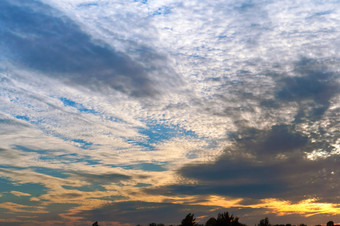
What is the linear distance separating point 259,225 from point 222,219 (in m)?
13.0

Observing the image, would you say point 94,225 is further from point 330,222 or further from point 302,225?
point 302,225

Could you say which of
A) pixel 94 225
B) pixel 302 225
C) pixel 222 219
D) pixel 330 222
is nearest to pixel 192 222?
pixel 222 219

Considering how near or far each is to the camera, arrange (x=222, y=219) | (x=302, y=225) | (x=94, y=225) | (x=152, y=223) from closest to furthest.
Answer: (x=222, y=219)
(x=94, y=225)
(x=152, y=223)
(x=302, y=225)

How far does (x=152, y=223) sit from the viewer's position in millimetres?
116062

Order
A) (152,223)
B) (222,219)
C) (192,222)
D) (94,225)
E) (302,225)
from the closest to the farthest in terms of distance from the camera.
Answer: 1. (222,219)
2. (192,222)
3. (94,225)
4. (152,223)
5. (302,225)

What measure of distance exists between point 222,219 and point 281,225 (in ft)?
316

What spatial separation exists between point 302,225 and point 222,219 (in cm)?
9203

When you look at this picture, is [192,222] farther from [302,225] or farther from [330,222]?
[302,225]

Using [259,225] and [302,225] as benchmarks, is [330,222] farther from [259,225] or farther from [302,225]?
[259,225]

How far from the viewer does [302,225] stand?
127125 mm

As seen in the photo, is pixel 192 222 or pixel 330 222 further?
pixel 330 222

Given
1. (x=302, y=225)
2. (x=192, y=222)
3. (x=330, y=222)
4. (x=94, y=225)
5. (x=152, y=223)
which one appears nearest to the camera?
(x=192, y=222)

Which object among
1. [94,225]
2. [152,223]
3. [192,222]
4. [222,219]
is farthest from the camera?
[152,223]

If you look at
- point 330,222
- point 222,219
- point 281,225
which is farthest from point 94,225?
point 281,225
